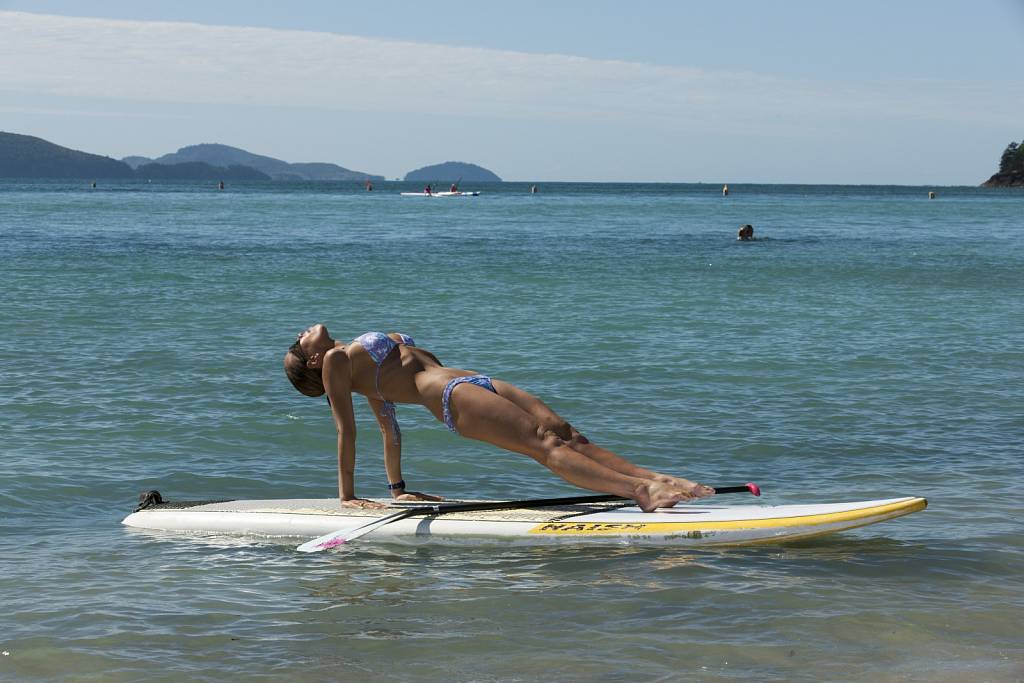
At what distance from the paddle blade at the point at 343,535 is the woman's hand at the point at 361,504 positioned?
0.25 metres

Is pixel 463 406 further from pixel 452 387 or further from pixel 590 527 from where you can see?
pixel 590 527

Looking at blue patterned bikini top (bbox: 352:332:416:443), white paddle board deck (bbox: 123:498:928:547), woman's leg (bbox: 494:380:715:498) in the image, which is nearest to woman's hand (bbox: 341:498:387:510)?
white paddle board deck (bbox: 123:498:928:547)

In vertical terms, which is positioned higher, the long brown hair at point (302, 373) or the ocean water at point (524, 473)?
the long brown hair at point (302, 373)

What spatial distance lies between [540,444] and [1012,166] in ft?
674

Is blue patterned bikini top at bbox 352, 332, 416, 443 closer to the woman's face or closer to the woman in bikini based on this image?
the woman in bikini

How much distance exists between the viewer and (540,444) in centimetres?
757

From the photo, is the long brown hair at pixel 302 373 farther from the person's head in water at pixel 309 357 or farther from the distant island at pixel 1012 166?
the distant island at pixel 1012 166

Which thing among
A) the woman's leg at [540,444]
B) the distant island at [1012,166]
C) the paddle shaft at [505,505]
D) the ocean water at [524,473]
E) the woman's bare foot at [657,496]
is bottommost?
the ocean water at [524,473]

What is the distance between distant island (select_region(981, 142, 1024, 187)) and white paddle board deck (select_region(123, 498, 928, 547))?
20235cm

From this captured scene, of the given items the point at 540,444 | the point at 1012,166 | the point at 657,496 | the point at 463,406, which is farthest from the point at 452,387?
the point at 1012,166

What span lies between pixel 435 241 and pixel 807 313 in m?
25.1

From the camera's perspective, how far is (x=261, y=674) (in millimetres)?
5797

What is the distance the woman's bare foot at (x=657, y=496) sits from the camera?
7727 millimetres

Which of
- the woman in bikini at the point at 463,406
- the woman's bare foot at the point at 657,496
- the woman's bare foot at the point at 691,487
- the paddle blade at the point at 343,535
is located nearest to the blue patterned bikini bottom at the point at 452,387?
the woman in bikini at the point at 463,406
